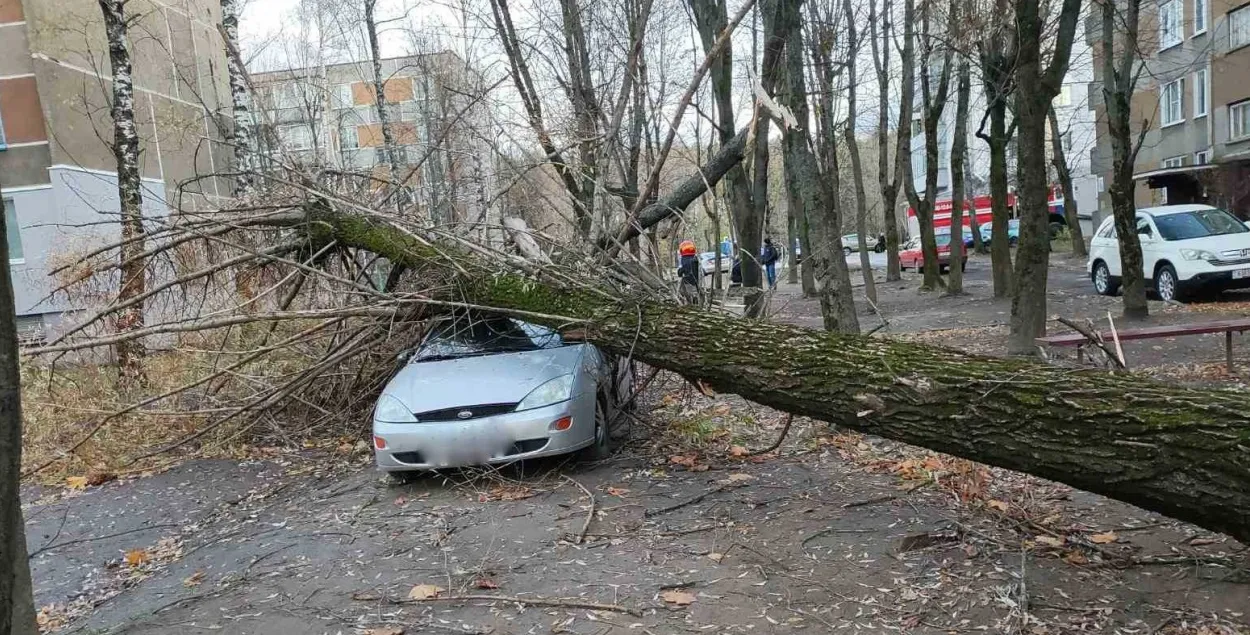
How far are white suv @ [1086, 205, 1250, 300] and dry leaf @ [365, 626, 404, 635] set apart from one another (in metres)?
11.2

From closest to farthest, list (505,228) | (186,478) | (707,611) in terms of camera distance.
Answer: (707,611) < (186,478) < (505,228)

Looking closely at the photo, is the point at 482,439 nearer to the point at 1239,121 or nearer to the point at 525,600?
the point at 525,600

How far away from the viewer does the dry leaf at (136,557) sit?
17.2 ft

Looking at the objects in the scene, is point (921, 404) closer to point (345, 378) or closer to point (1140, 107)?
point (345, 378)

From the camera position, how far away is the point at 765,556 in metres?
4.41

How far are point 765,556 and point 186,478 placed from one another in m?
5.20

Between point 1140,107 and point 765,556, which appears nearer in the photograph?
point 765,556

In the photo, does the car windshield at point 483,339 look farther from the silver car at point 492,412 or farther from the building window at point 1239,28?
the building window at point 1239,28

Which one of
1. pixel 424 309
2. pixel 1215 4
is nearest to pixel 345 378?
pixel 424 309

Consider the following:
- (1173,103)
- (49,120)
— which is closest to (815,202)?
(49,120)

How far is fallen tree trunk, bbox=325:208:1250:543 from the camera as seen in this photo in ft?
10.2

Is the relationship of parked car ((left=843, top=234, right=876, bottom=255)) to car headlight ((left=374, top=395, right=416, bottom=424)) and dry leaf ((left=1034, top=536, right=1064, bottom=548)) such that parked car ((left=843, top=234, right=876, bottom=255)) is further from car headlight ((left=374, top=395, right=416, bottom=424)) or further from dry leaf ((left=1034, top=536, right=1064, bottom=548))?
dry leaf ((left=1034, top=536, right=1064, bottom=548))

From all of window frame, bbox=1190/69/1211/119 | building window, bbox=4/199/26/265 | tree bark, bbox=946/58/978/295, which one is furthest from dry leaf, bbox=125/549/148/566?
window frame, bbox=1190/69/1211/119

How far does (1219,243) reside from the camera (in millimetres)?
12250
